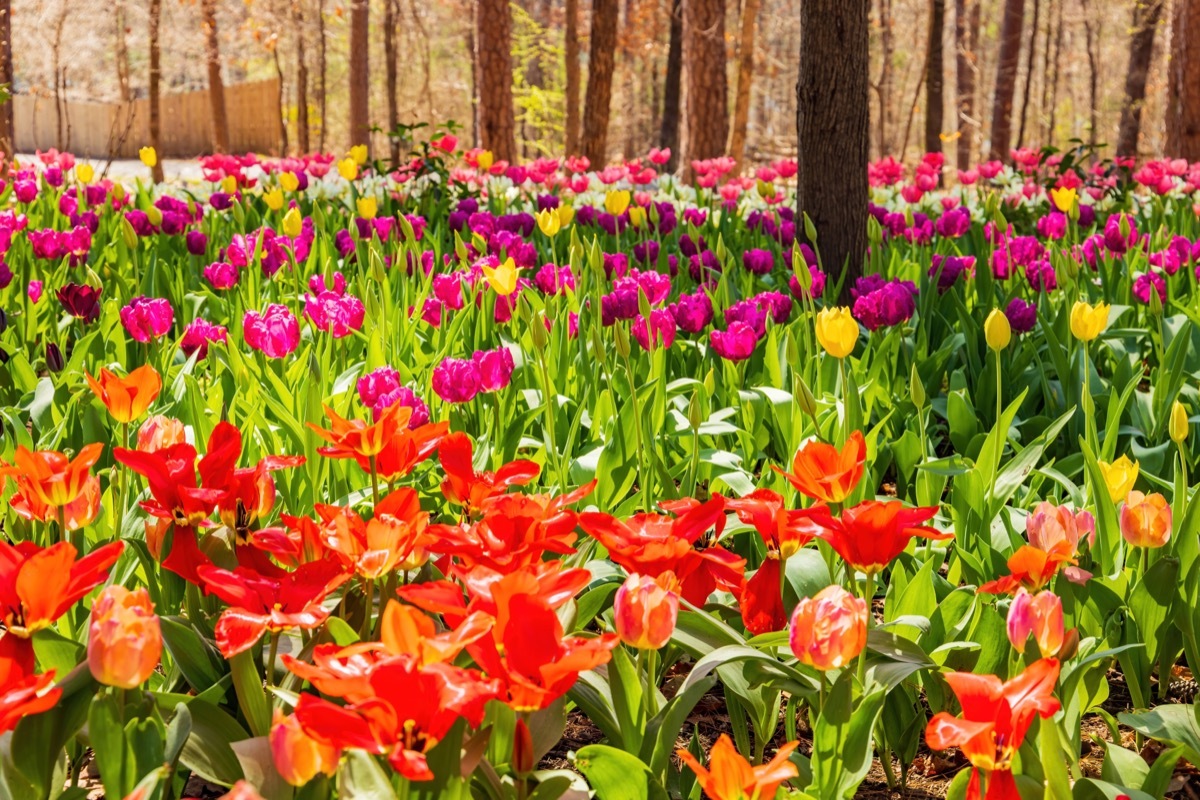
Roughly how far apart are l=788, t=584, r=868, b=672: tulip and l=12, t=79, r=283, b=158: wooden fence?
33.6 meters

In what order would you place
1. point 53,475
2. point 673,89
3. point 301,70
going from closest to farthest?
point 53,475, point 673,89, point 301,70

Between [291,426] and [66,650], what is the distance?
2.83ft

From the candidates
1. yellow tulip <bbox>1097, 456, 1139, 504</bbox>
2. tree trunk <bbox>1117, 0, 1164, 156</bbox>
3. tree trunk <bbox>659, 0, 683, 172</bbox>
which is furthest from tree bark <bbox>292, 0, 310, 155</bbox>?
yellow tulip <bbox>1097, 456, 1139, 504</bbox>

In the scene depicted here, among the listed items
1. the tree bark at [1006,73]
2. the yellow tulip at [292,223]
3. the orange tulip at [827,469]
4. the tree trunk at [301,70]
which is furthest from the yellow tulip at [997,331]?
the tree trunk at [301,70]

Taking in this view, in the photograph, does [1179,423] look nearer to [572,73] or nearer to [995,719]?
[995,719]

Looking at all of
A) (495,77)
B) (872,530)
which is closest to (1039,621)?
(872,530)

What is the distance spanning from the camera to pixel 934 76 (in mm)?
13117

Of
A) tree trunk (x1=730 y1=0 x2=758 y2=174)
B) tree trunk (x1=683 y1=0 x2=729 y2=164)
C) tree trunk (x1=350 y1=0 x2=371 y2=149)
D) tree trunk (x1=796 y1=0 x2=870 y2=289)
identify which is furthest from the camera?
tree trunk (x1=350 y1=0 x2=371 y2=149)

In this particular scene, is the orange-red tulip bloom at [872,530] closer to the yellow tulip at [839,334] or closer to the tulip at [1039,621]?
the tulip at [1039,621]

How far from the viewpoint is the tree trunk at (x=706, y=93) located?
10.7m

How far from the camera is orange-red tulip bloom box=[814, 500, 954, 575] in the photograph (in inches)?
46.7

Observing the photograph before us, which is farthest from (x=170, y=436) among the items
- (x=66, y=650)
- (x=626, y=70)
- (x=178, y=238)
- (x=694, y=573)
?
(x=626, y=70)

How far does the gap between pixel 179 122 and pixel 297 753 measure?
37495 millimetres

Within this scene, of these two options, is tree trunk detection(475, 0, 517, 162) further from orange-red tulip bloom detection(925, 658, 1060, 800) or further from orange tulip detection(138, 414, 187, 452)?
orange-red tulip bloom detection(925, 658, 1060, 800)
